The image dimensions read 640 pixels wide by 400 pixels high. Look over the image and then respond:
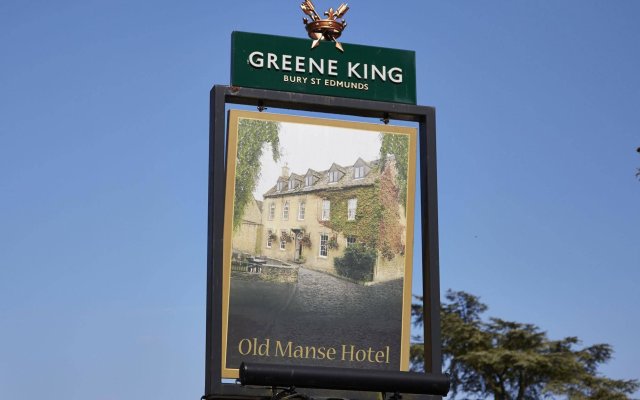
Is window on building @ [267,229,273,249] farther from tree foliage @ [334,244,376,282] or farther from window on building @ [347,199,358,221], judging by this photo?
window on building @ [347,199,358,221]

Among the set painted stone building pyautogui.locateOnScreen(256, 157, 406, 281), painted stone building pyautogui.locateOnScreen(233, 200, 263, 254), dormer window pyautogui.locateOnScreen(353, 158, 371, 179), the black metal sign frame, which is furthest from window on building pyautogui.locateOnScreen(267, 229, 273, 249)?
dormer window pyautogui.locateOnScreen(353, 158, 371, 179)

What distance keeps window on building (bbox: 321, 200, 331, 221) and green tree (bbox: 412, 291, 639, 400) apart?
114ft

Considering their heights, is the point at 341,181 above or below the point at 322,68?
below

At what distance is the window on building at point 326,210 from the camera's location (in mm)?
18906

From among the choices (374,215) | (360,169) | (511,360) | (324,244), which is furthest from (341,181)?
(511,360)

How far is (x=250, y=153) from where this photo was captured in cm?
1859

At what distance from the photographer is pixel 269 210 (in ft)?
61.2

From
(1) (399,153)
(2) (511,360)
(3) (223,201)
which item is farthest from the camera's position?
(2) (511,360)

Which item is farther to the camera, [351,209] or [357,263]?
[351,209]

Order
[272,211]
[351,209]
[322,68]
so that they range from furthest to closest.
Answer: [322,68] < [351,209] < [272,211]

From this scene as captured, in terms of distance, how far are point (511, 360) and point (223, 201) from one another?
3826 cm

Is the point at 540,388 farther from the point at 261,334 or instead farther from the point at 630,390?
the point at 261,334

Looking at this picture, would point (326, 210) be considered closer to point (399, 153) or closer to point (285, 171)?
point (285, 171)

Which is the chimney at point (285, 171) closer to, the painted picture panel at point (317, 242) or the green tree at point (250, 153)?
the painted picture panel at point (317, 242)
